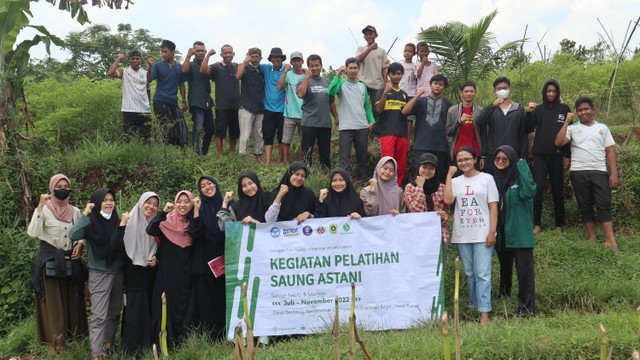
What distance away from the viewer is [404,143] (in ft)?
24.5

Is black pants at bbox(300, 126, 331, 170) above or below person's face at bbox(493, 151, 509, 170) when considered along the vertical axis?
above

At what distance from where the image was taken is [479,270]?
5.36 meters

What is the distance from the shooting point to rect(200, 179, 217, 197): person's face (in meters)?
5.55

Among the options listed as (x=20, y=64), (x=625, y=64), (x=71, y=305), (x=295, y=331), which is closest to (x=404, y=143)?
(x=295, y=331)

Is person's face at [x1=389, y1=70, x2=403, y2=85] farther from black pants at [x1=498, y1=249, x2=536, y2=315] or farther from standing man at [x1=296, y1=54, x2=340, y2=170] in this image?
black pants at [x1=498, y1=249, x2=536, y2=315]

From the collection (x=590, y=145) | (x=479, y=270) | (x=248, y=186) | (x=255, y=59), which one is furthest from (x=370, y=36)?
(x=479, y=270)

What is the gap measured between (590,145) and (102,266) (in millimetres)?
5379

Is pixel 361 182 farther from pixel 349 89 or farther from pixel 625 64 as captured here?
pixel 625 64

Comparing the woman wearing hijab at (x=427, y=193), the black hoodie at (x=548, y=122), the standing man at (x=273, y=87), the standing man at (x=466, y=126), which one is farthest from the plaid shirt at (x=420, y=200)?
the standing man at (x=273, y=87)

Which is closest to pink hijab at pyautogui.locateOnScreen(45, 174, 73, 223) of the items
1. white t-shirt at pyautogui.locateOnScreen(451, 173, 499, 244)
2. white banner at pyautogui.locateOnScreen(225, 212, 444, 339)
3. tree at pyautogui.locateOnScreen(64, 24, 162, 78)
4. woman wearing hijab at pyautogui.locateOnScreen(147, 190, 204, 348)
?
woman wearing hijab at pyautogui.locateOnScreen(147, 190, 204, 348)

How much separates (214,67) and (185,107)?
2.64 ft

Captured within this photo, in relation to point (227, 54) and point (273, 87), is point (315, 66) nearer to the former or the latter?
point (273, 87)

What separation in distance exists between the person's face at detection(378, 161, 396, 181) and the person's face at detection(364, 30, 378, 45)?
3253 millimetres

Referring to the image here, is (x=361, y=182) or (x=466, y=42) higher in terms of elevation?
→ (x=466, y=42)
